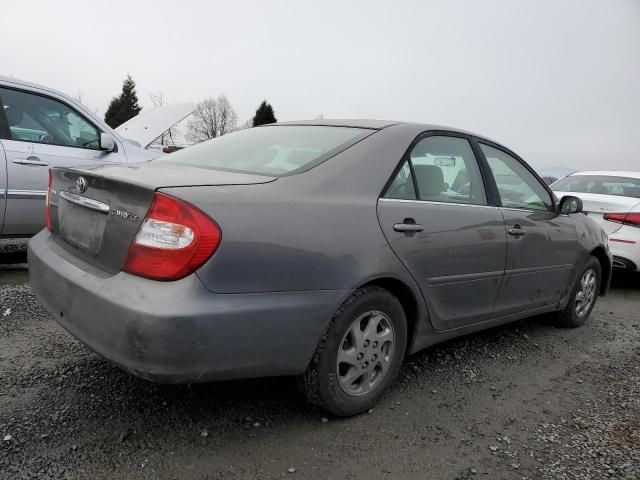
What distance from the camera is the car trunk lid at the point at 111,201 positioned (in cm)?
211

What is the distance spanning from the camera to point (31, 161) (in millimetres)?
4762

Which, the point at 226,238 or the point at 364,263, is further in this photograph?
the point at 364,263

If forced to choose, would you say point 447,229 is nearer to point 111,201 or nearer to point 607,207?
point 111,201

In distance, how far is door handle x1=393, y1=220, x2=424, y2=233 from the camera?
8.41 ft

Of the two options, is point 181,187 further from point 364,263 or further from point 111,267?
point 364,263

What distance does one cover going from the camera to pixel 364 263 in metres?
2.38

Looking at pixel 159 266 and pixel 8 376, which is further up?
pixel 159 266

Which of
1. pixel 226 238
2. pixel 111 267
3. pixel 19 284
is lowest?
pixel 19 284

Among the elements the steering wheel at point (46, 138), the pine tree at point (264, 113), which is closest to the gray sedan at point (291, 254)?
the steering wheel at point (46, 138)

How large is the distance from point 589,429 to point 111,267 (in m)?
2.41

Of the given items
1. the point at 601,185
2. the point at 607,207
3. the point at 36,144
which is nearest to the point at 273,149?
the point at 36,144

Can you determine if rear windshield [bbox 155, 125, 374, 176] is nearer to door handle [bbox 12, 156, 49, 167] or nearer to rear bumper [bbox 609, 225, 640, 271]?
door handle [bbox 12, 156, 49, 167]

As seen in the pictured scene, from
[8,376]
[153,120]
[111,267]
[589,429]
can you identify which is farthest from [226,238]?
[153,120]

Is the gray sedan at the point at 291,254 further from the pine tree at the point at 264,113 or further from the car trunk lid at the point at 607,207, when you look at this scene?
the pine tree at the point at 264,113
